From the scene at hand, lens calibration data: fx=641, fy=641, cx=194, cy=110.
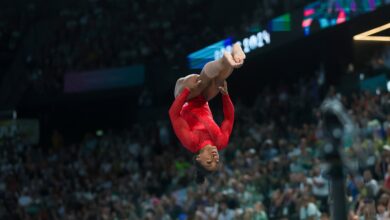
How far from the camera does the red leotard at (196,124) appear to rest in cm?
595

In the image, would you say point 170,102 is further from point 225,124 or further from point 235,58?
point 235,58

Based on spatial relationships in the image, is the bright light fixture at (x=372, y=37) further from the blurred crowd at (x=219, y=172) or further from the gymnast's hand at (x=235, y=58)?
the gymnast's hand at (x=235, y=58)

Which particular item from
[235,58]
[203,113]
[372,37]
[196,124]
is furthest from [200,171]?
[372,37]

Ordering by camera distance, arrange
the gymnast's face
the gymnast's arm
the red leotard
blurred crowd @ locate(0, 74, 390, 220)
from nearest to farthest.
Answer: the gymnast's face < the red leotard < the gymnast's arm < blurred crowd @ locate(0, 74, 390, 220)

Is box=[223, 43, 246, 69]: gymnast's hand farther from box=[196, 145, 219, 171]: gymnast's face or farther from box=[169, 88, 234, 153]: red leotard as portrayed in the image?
box=[196, 145, 219, 171]: gymnast's face

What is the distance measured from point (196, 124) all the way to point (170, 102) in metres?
13.0

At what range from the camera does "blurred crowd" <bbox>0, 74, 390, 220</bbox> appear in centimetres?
1018

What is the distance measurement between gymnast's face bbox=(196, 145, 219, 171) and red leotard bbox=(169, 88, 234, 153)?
9 cm

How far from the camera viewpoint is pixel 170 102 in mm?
19156

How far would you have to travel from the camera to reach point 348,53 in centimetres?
1505

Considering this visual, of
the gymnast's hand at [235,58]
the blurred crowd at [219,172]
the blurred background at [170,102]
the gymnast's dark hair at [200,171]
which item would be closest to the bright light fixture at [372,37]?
the blurred background at [170,102]

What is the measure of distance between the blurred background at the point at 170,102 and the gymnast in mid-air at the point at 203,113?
3.15 metres

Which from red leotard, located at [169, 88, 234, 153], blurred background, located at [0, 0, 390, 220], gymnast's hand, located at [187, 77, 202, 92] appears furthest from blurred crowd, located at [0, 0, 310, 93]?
gymnast's hand, located at [187, 77, 202, 92]

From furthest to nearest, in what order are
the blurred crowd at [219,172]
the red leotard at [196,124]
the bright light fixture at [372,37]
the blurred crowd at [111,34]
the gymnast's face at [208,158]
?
the blurred crowd at [111,34], the bright light fixture at [372,37], the blurred crowd at [219,172], the red leotard at [196,124], the gymnast's face at [208,158]
